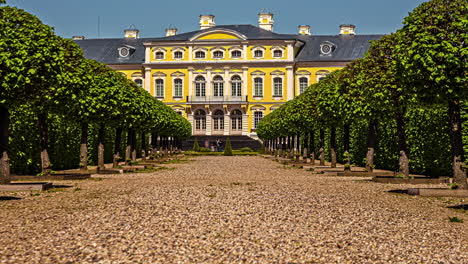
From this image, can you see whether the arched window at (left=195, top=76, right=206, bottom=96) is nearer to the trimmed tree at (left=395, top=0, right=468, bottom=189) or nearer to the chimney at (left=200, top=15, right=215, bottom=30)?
the chimney at (left=200, top=15, right=215, bottom=30)

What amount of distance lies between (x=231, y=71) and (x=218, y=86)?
7.08 ft

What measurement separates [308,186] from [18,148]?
28.5 feet

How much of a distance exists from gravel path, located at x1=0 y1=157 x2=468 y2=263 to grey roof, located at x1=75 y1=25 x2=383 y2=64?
159 feet

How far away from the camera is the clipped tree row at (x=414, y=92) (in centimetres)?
941

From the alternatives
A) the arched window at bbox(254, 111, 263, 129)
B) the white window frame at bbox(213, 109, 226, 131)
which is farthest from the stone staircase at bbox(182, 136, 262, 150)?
the arched window at bbox(254, 111, 263, 129)

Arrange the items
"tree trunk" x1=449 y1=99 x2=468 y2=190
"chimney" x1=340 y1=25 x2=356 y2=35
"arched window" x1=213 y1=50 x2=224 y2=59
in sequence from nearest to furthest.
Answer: "tree trunk" x1=449 y1=99 x2=468 y2=190 → "arched window" x1=213 y1=50 x2=224 y2=59 → "chimney" x1=340 y1=25 x2=356 y2=35

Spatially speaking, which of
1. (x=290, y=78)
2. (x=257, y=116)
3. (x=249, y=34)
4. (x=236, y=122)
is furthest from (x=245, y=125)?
(x=249, y=34)

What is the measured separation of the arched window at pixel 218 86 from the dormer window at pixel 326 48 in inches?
450

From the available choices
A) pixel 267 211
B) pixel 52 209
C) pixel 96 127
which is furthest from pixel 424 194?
pixel 96 127

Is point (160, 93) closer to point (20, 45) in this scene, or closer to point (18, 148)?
point (18, 148)

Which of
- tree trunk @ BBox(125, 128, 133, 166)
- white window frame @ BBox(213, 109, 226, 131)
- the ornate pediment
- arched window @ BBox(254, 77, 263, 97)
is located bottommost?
tree trunk @ BBox(125, 128, 133, 166)

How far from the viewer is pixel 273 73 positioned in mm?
57969

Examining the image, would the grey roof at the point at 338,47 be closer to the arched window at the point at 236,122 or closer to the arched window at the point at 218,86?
the arched window at the point at 218,86

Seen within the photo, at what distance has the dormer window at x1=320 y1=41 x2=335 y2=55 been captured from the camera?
194 feet
